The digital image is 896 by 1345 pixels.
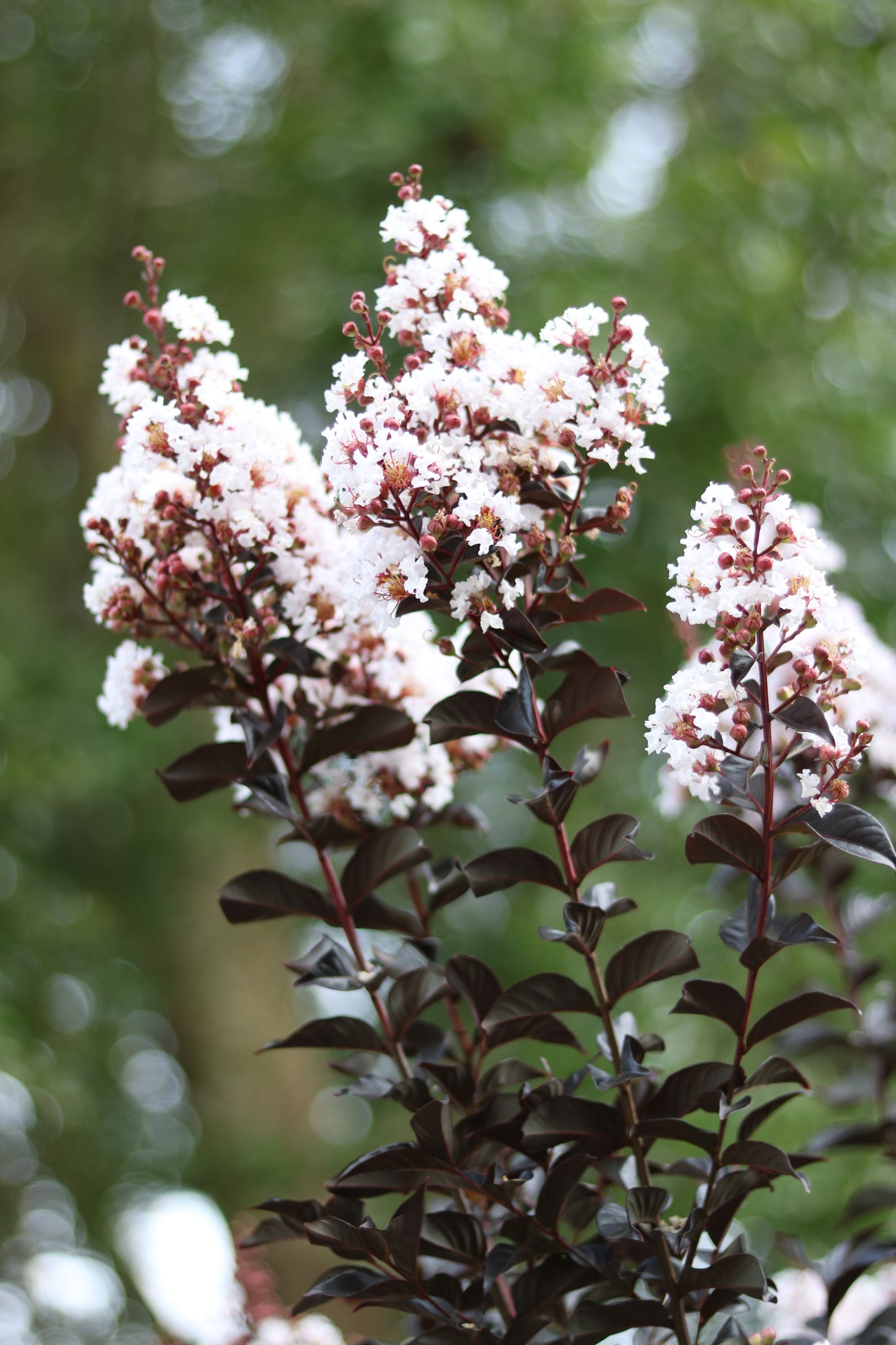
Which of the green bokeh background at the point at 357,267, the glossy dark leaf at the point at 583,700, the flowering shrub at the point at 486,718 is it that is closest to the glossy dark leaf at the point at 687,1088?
the flowering shrub at the point at 486,718

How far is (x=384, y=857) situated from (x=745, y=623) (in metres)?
0.49

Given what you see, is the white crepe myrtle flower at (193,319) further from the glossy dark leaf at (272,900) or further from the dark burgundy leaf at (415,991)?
the dark burgundy leaf at (415,991)

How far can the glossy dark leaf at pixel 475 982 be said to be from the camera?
1161mm

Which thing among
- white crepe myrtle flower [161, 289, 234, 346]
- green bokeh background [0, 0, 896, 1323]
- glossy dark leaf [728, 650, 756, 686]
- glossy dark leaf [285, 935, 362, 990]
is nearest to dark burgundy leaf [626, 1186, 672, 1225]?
glossy dark leaf [285, 935, 362, 990]

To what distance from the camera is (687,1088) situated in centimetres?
108

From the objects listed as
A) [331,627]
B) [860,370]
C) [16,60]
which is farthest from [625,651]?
[331,627]

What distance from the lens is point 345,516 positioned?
1.05 meters

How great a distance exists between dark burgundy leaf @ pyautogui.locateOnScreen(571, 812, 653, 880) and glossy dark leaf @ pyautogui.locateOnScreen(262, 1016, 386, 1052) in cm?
28

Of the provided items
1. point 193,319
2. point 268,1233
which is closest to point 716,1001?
point 268,1233

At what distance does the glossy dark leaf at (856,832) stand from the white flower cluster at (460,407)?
1.11 feet

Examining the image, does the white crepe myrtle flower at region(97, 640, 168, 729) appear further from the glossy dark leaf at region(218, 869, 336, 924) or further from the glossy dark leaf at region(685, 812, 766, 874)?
the glossy dark leaf at region(685, 812, 766, 874)

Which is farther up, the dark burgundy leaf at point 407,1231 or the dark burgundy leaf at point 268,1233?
the dark burgundy leaf at point 268,1233

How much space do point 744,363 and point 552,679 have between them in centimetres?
157

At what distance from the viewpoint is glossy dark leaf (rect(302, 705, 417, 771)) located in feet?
4.13
